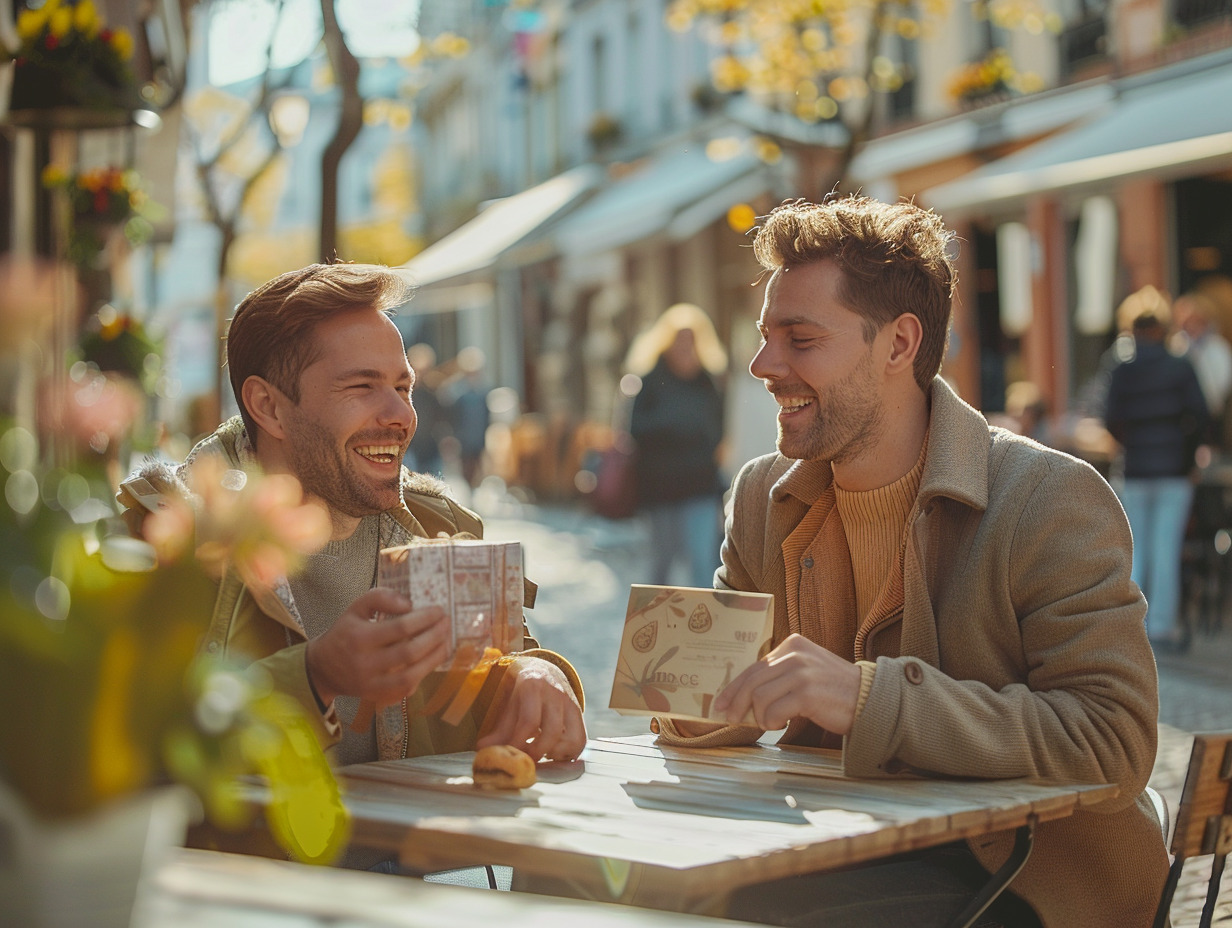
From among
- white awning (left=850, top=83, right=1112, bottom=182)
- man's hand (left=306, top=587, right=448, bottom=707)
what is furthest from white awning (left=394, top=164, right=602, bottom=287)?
man's hand (left=306, top=587, right=448, bottom=707)

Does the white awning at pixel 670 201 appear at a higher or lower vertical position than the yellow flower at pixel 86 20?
higher

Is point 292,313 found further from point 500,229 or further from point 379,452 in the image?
point 500,229

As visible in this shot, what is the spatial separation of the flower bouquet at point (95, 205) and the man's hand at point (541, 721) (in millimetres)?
5793

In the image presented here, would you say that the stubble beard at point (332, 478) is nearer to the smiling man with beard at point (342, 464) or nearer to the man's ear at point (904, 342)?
the smiling man with beard at point (342, 464)

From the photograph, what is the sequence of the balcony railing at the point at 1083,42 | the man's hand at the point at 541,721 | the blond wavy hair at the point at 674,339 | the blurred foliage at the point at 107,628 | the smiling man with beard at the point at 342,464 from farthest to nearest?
the balcony railing at the point at 1083,42 → the blond wavy hair at the point at 674,339 → the smiling man with beard at the point at 342,464 → the man's hand at the point at 541,721 → the blurred foliage at the point at 107,628

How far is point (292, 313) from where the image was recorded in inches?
125

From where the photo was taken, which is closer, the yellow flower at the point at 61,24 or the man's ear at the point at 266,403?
the man's ear at the point at 266,403

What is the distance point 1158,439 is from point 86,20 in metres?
6.20

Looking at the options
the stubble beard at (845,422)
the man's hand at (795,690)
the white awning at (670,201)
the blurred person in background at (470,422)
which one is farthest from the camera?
the blurred person in background at (470,422)

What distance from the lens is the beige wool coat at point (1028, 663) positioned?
8.15 ft

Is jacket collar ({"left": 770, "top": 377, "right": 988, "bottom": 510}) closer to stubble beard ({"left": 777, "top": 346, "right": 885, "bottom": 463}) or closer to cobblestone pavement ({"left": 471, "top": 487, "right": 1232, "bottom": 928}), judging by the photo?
stubble beard ({"left": 777, "top": 346, "right": 885, "bottom": 463})

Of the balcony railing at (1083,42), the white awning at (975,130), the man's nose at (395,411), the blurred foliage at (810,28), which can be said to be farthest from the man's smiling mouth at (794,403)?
the balcony railing at (1083,42)

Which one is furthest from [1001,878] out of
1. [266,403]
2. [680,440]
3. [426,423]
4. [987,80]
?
[426,423]

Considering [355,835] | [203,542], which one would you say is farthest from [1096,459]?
[203,542]
